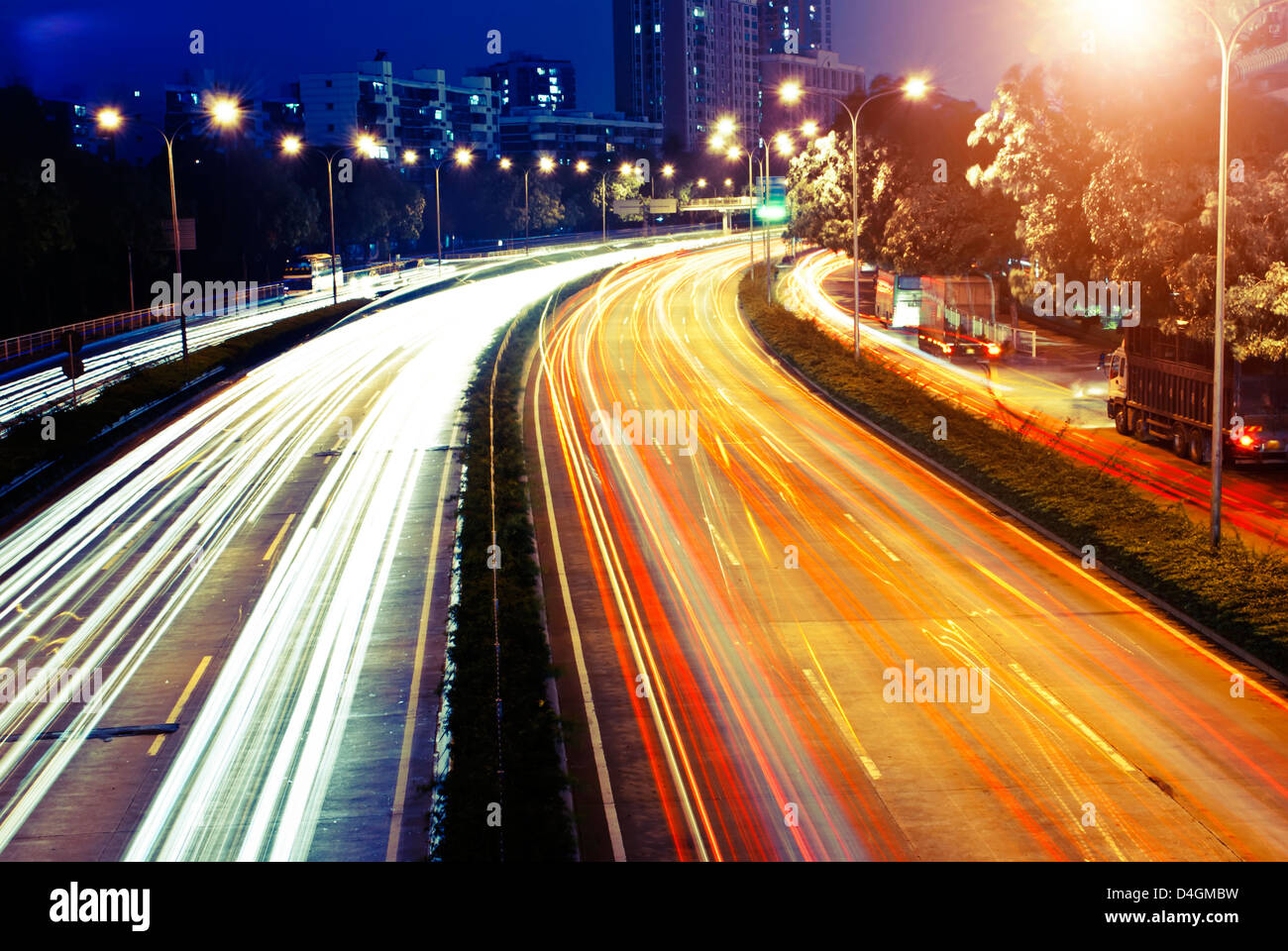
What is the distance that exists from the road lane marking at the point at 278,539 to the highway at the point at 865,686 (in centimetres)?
594

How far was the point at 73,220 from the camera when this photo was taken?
75.2 meters

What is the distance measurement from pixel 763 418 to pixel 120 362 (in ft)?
105

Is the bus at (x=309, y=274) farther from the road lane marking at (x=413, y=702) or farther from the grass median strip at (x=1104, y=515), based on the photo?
the road lane marking at (x=413, y=702)

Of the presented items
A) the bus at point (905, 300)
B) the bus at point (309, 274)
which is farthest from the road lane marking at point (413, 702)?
the bus at point (309, 274)

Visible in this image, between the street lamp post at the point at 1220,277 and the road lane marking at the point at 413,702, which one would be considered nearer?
the road lane marking at the point at 413,702

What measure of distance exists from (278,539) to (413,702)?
11.4 meters

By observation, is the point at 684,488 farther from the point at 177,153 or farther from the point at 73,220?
the point at 177,153

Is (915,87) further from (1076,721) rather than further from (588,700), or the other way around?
(588,700)

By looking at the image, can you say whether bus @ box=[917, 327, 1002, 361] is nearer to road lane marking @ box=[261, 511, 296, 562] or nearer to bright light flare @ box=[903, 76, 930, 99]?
bright light flare @ box=[903, 76, 930, 99]

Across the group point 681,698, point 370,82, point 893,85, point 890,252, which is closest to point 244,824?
point 681,698

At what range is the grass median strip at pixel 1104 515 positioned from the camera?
2230cm

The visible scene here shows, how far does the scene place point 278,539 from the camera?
29.6m

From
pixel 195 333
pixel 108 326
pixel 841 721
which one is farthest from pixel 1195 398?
pixel 108 326

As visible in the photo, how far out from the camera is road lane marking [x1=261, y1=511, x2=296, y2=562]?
1104 inches
